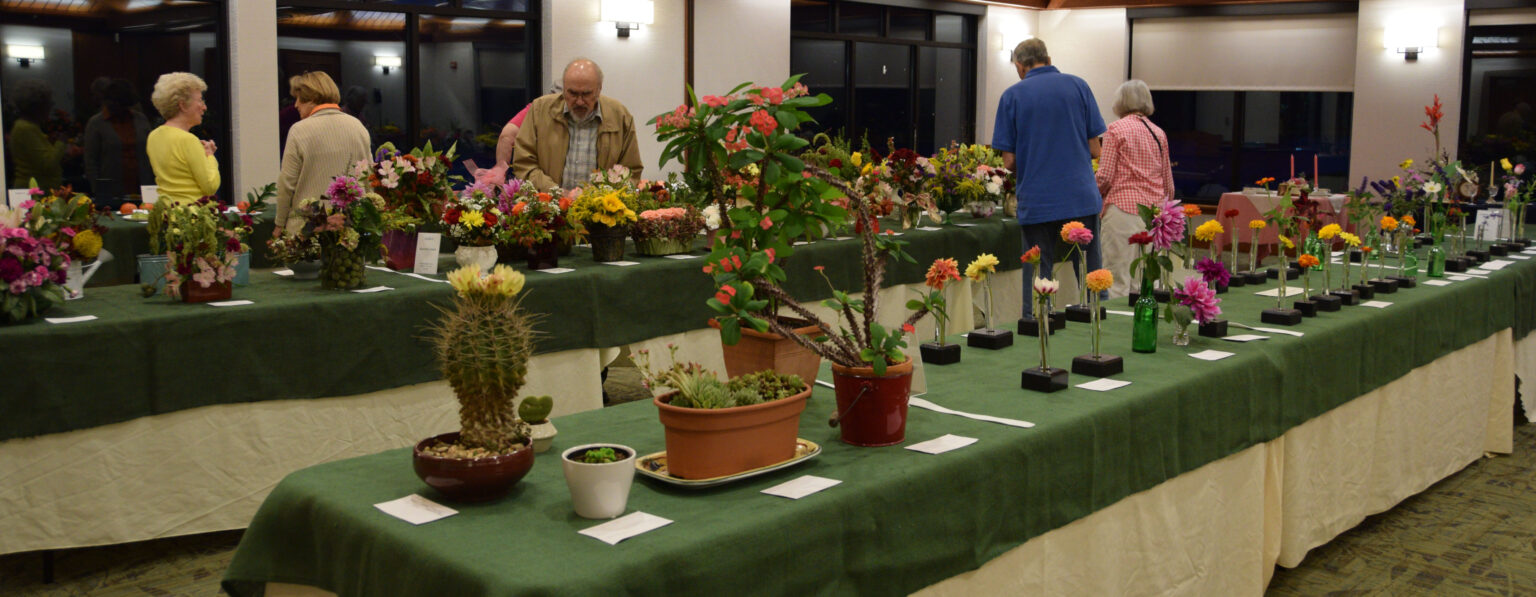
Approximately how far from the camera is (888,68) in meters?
11.1

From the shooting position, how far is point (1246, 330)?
10.5 feet

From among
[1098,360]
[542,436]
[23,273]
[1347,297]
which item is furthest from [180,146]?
[1347,297]

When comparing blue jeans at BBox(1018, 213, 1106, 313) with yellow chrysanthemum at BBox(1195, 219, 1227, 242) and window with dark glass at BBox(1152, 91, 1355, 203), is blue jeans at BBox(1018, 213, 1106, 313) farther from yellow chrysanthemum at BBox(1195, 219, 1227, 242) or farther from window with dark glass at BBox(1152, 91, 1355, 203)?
window with dark glass at BBox(1152, 91, 1355, 203)

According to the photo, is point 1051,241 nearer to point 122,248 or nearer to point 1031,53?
point 1031,53

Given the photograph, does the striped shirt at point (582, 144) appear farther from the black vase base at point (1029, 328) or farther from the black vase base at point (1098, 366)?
the black vase base at point (1098, 366)

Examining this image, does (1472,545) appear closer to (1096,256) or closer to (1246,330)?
(1246,330)

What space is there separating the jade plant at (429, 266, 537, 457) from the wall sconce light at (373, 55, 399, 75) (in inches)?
253

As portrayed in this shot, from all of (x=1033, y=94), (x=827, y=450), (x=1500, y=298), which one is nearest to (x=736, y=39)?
(x=1033, y=94)

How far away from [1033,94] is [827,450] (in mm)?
3203

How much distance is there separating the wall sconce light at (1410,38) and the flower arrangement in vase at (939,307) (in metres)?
8.71

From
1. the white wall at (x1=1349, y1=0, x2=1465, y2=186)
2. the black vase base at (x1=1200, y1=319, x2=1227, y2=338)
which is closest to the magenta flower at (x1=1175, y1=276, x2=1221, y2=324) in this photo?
the black vase base at (x1=1200, y1=319, x2=1227, y2=338)

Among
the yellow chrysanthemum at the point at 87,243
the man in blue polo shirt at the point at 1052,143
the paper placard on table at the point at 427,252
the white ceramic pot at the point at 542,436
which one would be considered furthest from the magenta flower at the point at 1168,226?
the yellow chrysanthemum at the point at 87,243

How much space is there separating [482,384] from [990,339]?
1526 millimetres

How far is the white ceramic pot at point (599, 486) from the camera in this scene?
169 cm
